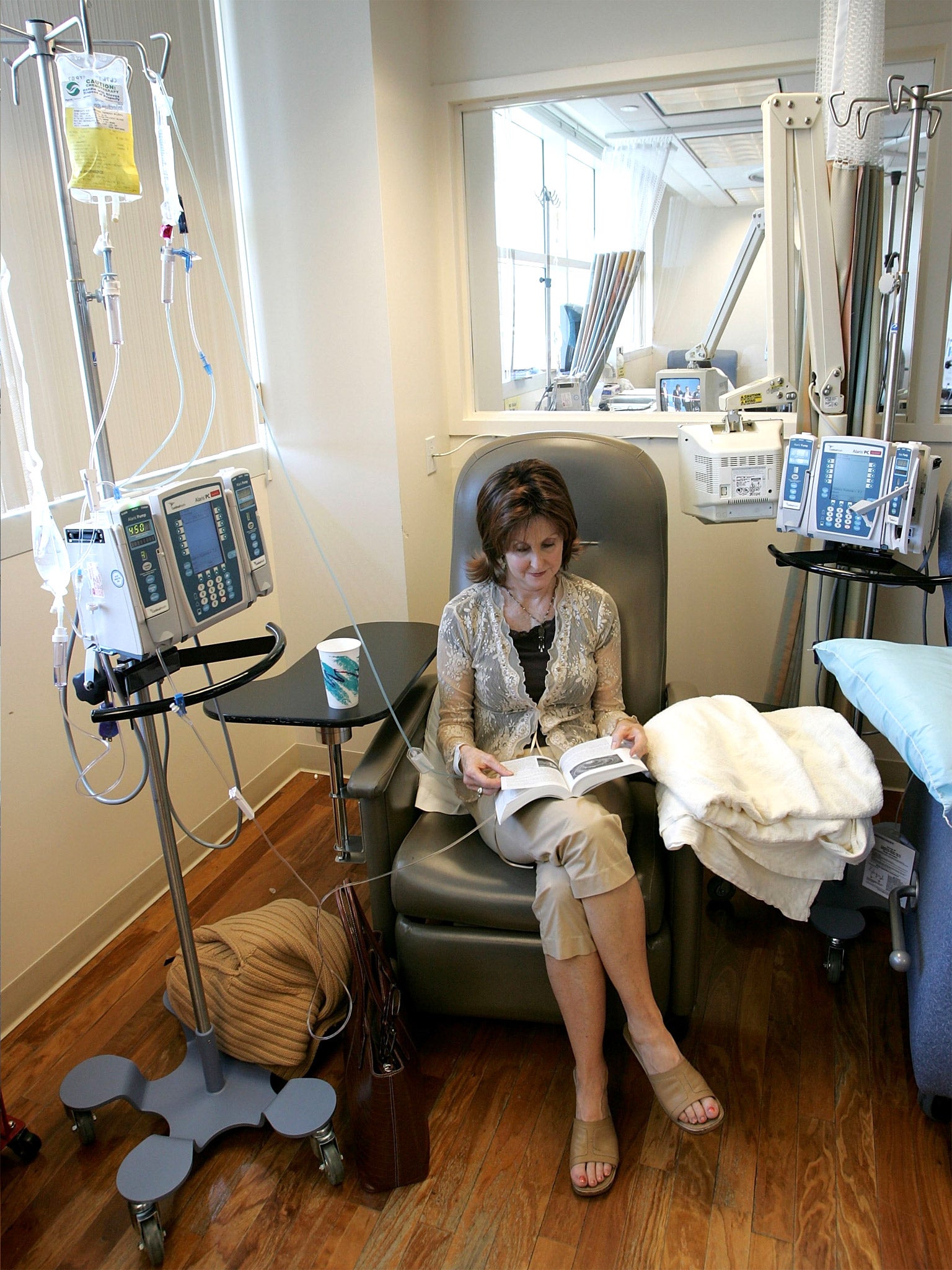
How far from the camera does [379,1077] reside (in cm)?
143

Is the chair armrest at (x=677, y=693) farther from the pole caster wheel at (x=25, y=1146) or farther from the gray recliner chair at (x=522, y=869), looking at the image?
the pole caster wheel at (x=25, y=1146)

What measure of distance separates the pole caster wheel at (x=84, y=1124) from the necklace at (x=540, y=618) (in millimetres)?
1143

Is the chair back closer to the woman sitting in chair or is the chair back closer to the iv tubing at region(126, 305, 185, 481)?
the woman sitting in chair

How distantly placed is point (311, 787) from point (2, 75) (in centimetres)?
189

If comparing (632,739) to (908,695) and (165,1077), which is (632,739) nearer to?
(908,695)

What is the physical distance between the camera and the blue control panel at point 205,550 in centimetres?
129

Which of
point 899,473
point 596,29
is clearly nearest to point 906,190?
point 899,473

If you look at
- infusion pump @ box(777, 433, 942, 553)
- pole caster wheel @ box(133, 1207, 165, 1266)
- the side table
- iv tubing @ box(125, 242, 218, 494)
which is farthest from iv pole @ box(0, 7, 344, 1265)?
infusion pump @ box(777, 433, 942, 553)

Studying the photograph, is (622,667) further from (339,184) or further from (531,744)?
(339,184)

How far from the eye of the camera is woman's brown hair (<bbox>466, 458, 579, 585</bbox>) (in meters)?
1.67

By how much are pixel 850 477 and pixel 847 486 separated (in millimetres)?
17

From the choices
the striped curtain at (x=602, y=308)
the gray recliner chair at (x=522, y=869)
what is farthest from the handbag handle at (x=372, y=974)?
the striped curtain at (x=602, y=308)

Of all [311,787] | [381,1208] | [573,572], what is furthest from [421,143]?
[381,1208]

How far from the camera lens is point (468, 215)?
2719 mm
